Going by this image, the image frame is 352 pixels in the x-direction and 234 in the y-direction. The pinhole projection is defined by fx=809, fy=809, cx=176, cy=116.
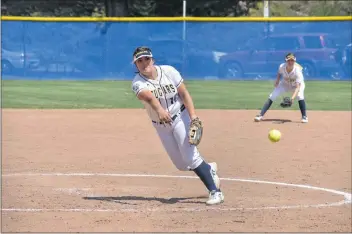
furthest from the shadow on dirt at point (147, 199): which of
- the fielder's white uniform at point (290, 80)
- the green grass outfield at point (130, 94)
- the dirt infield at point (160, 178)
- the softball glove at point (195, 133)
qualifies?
the green grass outfield at point (130, 94)

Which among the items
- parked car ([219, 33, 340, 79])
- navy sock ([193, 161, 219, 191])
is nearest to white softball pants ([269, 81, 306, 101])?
navy sock ([193, 161, 219, 191])

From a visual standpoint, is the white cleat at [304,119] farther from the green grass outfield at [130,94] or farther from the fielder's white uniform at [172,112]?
the fielder's white uniform at [172,112]

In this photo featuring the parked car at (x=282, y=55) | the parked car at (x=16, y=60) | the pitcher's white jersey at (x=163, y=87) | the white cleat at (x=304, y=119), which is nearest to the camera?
the pitcher's white jersey at (x=163, y=87)

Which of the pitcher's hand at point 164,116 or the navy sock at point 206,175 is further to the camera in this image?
the navy sock at point 206,175

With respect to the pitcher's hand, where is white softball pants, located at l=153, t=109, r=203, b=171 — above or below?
below

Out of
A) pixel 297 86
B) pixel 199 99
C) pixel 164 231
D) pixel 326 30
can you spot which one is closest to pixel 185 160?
pixel 164 231

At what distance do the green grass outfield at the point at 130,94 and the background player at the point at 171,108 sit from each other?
38.4 feet

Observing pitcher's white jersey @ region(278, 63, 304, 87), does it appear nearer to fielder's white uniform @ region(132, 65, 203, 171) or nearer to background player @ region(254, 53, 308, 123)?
background player @ region(254, 53, 308, 123)

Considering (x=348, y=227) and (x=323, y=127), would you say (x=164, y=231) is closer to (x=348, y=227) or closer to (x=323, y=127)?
(x=348, y=227)

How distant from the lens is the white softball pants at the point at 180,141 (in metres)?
8.65

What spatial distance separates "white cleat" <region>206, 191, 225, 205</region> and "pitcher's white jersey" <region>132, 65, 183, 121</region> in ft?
3.18

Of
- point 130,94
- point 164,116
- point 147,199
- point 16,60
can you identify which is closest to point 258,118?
point 130,94

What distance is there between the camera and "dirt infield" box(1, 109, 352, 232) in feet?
25.7

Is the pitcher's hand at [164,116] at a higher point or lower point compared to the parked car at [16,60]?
higher
